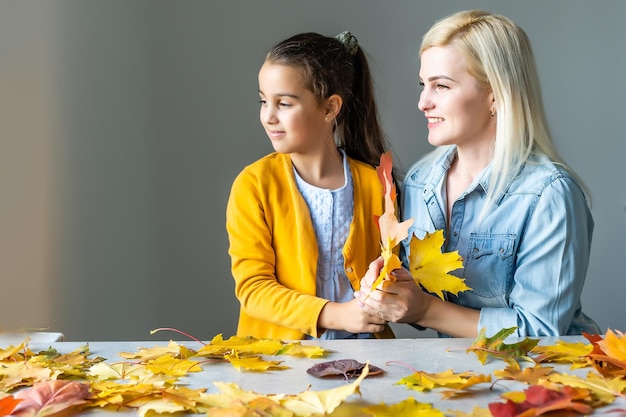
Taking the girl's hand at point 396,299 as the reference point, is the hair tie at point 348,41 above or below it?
above

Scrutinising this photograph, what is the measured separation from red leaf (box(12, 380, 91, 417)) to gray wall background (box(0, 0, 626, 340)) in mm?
1555

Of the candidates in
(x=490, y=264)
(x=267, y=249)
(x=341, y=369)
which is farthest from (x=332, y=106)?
(x=341, y=369)

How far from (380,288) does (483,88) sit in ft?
1.47

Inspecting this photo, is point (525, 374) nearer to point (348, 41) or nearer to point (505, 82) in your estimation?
point (505, 82)

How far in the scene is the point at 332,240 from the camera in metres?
1.71

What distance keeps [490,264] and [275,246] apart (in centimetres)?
42

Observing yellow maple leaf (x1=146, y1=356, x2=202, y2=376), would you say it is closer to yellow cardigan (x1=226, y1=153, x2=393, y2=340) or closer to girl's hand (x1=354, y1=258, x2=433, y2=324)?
girl's hand (x1=354, y1=258, x2=433, y2=324)

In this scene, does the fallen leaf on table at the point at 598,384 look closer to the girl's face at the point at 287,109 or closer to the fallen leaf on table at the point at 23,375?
the fallen leaf on table at the point at 23,375

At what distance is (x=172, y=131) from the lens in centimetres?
271

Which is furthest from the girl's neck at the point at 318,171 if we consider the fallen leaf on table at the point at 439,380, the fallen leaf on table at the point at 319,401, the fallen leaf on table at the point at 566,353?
the fallen leaf on table at the point at 319,401

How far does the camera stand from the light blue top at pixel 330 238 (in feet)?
5.59

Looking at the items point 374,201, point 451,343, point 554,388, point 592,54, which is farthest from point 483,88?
point 592,54

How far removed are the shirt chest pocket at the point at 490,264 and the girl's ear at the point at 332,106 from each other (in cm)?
41

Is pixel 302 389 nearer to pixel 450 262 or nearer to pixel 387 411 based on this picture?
pixel 387 411
